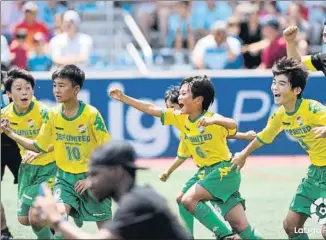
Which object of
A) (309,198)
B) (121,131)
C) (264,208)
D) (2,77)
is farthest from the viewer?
(121,131)

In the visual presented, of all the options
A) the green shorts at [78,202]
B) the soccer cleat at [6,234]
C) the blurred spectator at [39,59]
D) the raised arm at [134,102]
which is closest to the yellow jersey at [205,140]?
the raised arm at [134,102]

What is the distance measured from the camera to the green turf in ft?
37.5

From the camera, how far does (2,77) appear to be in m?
11.3

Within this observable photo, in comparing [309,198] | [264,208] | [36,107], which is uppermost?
[36,107]

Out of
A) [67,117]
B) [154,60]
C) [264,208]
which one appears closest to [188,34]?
[154,60]

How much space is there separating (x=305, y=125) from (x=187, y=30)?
982 centimetres

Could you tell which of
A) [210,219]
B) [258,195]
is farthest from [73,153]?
[258,195]

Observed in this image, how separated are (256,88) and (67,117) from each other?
307 inches

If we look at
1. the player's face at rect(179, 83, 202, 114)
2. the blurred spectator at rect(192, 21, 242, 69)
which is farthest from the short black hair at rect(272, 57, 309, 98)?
the blurred spectator at rect(192, 21, 242, 69)

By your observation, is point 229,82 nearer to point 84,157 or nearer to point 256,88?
point 256,88

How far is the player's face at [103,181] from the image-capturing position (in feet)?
20.0

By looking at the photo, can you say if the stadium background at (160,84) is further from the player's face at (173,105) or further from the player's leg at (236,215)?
the player's leg at (236,215)

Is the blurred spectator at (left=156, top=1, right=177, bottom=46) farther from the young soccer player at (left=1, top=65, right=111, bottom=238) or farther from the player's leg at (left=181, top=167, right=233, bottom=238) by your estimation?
the player's leg at (left=181, top=167, right=233, bottom=238)

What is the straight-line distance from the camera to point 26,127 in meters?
10.3
